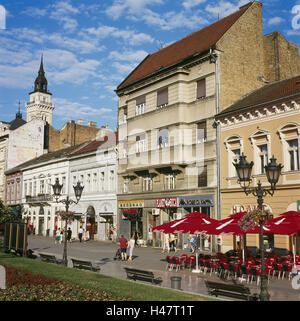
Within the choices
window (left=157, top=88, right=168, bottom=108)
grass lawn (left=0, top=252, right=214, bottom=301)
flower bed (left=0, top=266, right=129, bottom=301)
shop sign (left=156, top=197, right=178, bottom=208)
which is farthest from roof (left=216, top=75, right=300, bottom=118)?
flower bed (left=0, top=266, right=129, bottom=301)

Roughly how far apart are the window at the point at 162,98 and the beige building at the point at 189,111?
3.2 inches

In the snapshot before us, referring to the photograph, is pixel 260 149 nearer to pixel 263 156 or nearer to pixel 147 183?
pixel 263 156

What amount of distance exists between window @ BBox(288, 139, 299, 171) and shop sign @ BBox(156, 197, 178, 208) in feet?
33.1

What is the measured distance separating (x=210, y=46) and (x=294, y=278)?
17815mm

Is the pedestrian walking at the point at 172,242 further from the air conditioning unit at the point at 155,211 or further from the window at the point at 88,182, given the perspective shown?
the window at the point at 88,182

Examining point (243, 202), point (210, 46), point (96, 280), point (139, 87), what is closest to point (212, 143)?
point (243, 202)

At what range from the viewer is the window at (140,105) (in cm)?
3419

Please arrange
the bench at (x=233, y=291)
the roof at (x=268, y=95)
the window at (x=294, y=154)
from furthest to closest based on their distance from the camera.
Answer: the roof at (x=268, y=95)
the window at (x=294, y=154)
the bench at (x=233, y=291)

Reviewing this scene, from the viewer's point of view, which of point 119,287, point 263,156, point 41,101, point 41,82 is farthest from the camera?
point 41,82

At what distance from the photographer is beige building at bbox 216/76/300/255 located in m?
22.3

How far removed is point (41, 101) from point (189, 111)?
310 feet

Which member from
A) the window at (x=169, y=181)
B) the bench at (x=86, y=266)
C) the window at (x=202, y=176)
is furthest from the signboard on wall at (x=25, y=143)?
the bench at (x=86, y=266)

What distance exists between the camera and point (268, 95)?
24.9m

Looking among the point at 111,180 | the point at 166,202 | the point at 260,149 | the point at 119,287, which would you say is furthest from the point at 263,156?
the point at 111,180
